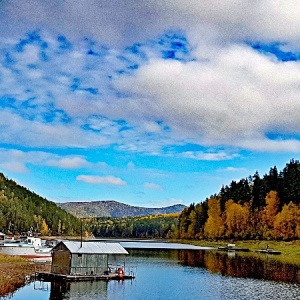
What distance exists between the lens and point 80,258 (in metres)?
70.2

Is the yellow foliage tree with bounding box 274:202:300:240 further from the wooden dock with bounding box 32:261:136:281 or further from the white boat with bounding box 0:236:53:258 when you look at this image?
the wooden dock with bounding box 32:261:136:281

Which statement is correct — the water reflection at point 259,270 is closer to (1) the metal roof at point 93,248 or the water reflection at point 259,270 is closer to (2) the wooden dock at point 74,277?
(1) the metal roof at point 93,248

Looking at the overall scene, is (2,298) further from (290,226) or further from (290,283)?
(290,226)

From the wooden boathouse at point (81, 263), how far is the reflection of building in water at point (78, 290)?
8.84ft

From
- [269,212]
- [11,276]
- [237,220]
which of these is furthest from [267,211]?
[11,276]

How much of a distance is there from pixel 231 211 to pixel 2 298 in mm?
145424

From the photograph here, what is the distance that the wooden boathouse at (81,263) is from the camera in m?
69.0

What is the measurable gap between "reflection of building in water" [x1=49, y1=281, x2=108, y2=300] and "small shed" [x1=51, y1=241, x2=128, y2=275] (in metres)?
3.62

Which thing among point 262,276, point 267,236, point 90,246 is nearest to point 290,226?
point 267,236

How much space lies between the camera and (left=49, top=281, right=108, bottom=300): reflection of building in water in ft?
181

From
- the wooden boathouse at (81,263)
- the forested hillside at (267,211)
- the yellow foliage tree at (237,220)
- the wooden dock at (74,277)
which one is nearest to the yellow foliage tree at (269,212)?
the forested hillside at (267,211)

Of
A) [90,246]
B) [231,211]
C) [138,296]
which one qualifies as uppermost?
[231,211]

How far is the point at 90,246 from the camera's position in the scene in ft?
243

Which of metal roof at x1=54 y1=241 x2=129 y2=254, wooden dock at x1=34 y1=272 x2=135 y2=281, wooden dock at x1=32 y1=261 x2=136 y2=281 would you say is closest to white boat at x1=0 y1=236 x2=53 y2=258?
metal roof at x1=54 y1=241 x2=129 y2=254
